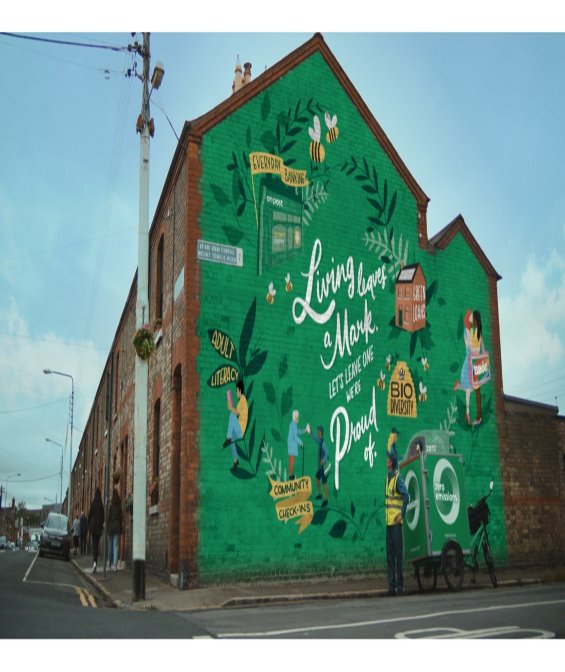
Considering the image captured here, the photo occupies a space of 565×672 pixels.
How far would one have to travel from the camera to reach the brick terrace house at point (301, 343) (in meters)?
14.0

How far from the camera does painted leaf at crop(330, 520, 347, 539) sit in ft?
48.9

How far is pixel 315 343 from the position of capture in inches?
610

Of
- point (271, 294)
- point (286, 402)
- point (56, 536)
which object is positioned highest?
point (271, 294)

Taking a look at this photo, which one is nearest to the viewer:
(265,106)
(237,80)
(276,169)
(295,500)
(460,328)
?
(295,500)

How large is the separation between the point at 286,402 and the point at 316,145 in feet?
18.0

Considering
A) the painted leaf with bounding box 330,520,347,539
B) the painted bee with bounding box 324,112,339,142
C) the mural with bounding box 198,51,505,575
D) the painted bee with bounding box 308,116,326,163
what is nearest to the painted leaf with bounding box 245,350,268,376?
the mural with bounding box 198,51,505,575

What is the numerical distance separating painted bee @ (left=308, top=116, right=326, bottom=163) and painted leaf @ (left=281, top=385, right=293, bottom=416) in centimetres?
496

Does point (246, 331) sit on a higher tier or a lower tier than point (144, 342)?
higher

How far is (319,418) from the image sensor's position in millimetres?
15195

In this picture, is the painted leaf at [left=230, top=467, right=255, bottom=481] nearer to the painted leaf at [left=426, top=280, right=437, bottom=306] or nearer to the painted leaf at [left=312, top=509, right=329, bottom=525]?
the painted leaf at [left=312, top=509, right=329, bottom=525]

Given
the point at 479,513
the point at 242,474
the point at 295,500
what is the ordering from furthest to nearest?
the point at 479,513, the point at 295,500, the point at 242,474

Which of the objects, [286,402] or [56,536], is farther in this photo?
[56,536]

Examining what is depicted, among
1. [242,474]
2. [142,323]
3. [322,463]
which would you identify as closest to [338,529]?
[322,463]

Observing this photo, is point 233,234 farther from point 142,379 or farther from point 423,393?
point 423,393
